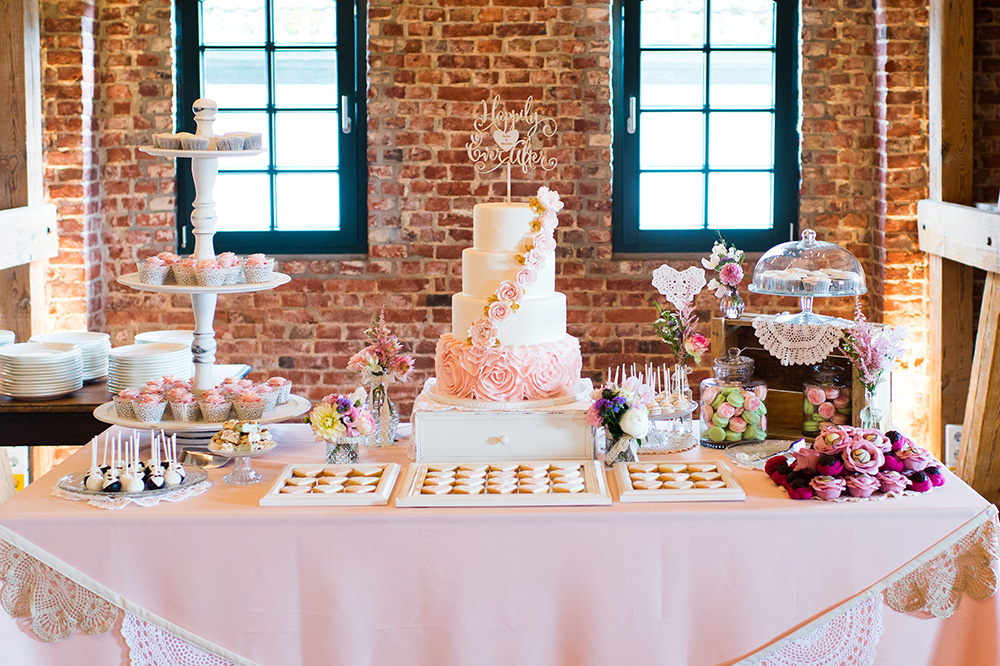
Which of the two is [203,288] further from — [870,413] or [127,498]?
[870,413]

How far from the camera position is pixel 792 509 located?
2564mm

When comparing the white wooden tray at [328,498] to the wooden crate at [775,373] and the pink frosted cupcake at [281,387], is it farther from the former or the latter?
the wooden crate at [775,373]

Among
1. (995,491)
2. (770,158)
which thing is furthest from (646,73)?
(995,491)

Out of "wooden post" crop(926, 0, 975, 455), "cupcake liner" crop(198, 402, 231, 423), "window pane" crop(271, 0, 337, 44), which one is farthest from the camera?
"window pane" crop(271, 0, 337, 44)

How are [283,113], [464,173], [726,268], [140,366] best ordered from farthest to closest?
[283,113], [464,173], [140,366], [726,268]

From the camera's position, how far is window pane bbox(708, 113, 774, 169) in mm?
5289

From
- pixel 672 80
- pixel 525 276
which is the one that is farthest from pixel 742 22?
pixel 525 276

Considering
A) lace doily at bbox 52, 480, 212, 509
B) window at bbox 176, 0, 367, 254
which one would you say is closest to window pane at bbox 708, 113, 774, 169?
window at bbox 176, 0, 367, 254

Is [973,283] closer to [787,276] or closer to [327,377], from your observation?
[787,276]

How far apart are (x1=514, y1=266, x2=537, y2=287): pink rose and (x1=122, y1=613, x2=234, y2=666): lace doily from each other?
3.95 feet

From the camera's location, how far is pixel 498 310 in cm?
293

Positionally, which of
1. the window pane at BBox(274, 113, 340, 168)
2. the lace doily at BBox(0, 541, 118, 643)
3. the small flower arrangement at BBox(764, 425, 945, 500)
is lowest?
the lace doily at BBox(0, 541, 118, 643)

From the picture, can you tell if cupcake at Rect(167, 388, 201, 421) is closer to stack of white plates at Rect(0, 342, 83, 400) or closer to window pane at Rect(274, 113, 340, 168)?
stack of white plates at Rect(0, 342, 83, 400)

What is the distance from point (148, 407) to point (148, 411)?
12mm
